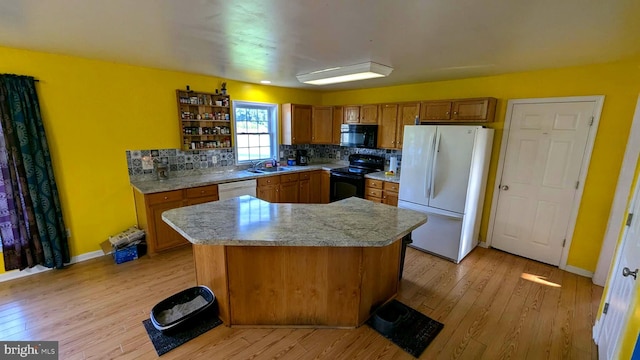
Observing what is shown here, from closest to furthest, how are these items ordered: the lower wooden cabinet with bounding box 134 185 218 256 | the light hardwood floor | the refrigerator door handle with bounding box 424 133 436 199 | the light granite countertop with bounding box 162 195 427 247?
1. the light granite countertop with bounding box 162 195 427 247
2. the light hardwood floor
3. the lower wooden cabinet with bounding box 134 185 218 256
4. the refrigerator door handle with bounding box 424 133 436 199

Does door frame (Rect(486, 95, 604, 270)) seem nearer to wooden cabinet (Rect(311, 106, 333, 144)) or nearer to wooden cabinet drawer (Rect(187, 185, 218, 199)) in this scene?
wooden cabinet (Rect(311, 106, 333, 144))

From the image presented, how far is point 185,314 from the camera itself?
2.20 meters

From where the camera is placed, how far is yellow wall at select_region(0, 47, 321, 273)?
2.85 m

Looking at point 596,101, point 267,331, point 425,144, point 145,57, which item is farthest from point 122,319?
point 596,101

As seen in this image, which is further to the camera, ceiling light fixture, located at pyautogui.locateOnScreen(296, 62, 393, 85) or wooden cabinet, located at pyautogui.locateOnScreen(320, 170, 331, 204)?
wooden cabinet, located at pyautogui.locateOnScreen(320, 170, 331, 204)

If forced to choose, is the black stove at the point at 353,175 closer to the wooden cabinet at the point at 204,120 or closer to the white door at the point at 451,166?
the white door at the point at 451,166

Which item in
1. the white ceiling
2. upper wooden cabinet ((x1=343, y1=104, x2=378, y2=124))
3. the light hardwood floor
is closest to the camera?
the white ceiling

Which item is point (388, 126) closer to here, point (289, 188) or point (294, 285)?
point (289, 188)

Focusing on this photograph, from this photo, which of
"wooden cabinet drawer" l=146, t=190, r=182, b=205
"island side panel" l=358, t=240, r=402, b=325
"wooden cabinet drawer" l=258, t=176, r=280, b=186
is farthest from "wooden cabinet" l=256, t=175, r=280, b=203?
"island side panel" l=358, t=240, r=402, b=325

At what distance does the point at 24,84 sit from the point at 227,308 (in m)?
2.99

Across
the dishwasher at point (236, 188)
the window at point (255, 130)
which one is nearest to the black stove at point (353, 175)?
the window at point (255, 130)

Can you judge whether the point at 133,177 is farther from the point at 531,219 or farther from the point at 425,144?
the point at 531,219

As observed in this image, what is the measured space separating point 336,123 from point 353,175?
4.05ft

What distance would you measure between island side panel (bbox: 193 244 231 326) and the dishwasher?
1.62m
